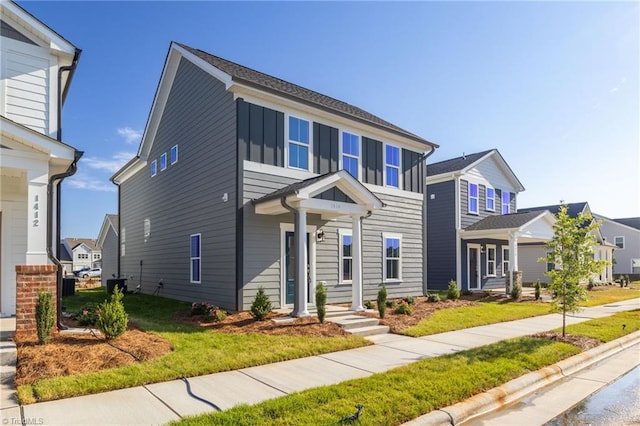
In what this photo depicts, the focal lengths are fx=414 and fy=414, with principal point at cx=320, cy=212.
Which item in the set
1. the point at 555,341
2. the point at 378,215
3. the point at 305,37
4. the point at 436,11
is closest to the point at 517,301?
the point at 378,215

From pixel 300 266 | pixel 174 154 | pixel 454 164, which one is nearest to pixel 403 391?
pixel 300 266

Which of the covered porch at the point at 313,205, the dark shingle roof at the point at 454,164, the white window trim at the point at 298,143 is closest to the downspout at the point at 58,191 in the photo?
the covered porch at the point at 313,205

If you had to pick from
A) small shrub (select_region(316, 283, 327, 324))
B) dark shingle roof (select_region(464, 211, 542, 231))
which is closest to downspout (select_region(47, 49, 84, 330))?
small shrub (select_region(316, 283, 327, 324))

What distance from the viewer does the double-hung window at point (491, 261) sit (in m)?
22.0

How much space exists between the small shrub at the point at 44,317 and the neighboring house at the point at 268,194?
453 cm

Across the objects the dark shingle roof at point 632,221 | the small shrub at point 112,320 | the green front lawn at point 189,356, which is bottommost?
the green front lawn at point 189,356

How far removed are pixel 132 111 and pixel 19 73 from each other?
8777 mm

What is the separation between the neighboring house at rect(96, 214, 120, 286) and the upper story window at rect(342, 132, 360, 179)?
1439cm

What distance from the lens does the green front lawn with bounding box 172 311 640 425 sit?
419 centimetres

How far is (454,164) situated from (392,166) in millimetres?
7748

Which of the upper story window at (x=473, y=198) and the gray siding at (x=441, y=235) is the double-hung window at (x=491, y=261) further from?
the gray siding at (x=441, y=235)

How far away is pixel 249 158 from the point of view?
11.0 m

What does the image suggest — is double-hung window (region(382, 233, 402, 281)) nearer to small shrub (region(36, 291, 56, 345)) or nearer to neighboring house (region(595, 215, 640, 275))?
small shrub (region(36, 291, 56, 345))

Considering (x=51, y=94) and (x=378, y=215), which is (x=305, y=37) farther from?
(x=51, y=94)
